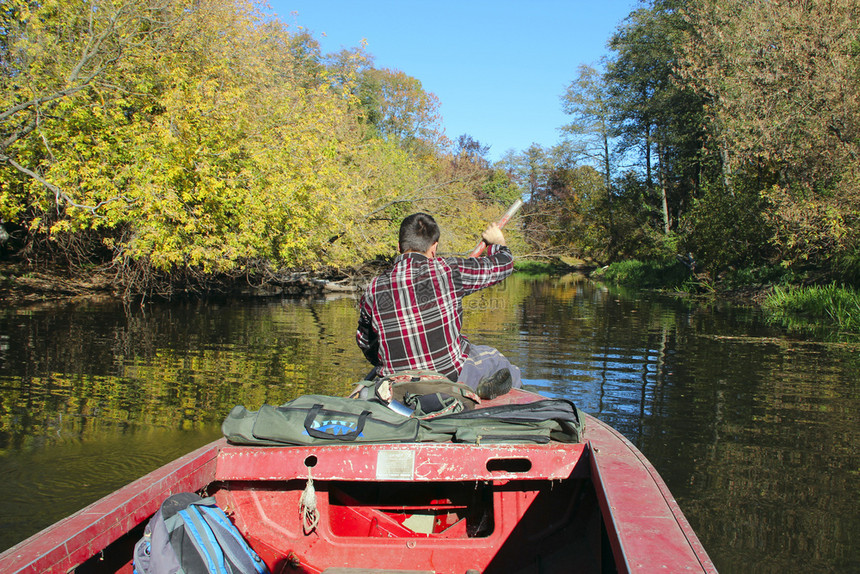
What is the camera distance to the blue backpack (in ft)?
6.10

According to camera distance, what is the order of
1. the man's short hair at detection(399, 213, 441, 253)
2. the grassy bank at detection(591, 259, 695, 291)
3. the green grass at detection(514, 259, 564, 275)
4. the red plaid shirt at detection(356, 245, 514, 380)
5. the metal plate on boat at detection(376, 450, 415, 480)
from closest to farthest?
1. the metal plate on boat at detection(376, 450, 415, 480)
2. the red plaid shirt at detection(356, 245, 514, 380)
3. the man's short hair at detection(399, 213, 441, 253)
4. the grassy bank at detection(591, 259, 695, 291)
5. the green grass at detection(514, 259, 564, 275)

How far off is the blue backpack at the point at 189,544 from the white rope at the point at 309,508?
1.27 ft

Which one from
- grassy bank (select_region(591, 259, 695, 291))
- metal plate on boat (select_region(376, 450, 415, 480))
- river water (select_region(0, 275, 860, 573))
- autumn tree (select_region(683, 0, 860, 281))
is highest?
autumn tree (select_region(683, 0, 860, 281))

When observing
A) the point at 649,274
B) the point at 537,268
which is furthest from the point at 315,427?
the point at 537,268

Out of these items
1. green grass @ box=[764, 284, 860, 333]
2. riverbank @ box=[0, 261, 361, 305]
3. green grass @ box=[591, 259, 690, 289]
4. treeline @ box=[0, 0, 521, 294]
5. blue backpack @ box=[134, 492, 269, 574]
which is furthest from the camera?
green grass @ box=[591, 259, 690, 289]

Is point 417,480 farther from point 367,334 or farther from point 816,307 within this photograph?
point 816,307

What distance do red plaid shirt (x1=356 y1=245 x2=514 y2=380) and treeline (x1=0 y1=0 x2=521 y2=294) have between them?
7477 millimetres

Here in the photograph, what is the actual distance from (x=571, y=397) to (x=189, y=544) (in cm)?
475

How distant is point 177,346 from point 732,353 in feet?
24.8

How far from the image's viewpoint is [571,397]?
616 cm

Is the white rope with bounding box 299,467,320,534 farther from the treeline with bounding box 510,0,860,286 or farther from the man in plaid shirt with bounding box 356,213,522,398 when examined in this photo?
the treeline with bounding box 510,0,860,286

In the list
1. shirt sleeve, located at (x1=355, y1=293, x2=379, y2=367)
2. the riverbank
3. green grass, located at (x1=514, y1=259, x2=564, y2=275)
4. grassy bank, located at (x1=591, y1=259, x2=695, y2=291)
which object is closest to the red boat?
shirt sleeve, located at (x1=355, y1=293, x2=379, y2=367)

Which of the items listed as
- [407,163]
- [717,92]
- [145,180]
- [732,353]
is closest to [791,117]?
[717,92]

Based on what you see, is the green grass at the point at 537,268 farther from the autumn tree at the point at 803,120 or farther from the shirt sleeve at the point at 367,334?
the shirt sleeve at the point at 367,334
